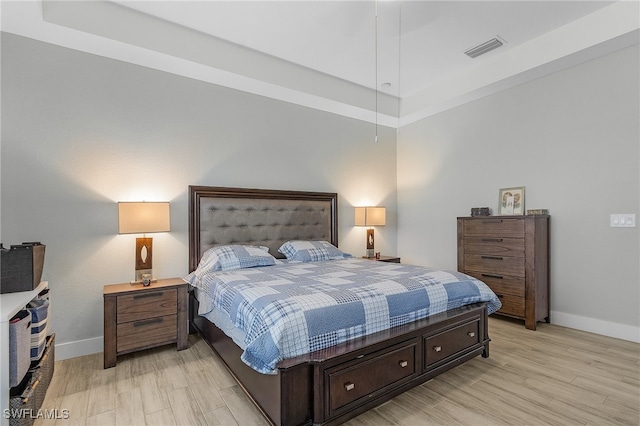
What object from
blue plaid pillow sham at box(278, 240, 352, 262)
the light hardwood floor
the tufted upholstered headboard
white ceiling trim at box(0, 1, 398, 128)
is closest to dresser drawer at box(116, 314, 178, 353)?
the light hardwood floor

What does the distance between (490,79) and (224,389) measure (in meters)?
4.06

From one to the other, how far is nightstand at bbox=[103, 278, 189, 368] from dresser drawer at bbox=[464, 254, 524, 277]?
10.2 feet

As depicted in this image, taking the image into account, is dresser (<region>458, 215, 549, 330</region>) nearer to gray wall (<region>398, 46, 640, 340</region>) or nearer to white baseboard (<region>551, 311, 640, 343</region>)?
white baseboard (<region>551, 311, 640, 343</region>)

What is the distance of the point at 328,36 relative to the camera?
10.5ft

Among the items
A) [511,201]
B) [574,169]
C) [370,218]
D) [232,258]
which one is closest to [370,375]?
[232,258]

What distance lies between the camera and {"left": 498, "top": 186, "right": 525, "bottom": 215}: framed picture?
11.9 ft

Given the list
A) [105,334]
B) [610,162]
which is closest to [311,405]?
[105,334]

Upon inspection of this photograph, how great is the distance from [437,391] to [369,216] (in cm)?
263

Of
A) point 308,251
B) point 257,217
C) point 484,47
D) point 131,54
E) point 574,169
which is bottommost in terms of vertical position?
point 308,251

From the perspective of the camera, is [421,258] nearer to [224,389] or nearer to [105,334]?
[224,389]

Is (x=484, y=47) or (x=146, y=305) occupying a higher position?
(x=484, y=47)

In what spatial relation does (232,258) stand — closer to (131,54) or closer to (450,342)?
(450,342)

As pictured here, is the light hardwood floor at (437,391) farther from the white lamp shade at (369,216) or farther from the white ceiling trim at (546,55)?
the white ceiling trim at (546,55)

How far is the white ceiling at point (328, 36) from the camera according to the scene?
268 centimetres
